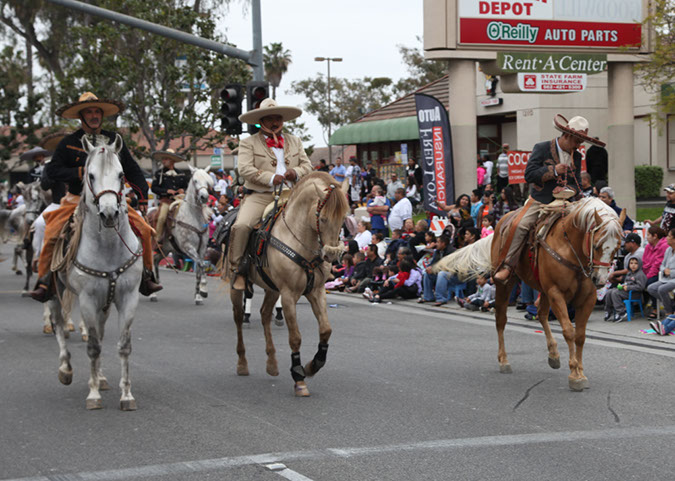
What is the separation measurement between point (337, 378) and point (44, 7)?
44.0m

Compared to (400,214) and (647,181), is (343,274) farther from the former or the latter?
(647,181)

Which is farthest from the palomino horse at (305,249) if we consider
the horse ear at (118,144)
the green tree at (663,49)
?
the green tree at (663,49)

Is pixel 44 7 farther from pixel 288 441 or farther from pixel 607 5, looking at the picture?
pixel 288 441

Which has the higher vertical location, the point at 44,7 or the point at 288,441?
the point at 44,7

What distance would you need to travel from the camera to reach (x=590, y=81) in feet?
110

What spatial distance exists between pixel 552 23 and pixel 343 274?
8183 millimetres

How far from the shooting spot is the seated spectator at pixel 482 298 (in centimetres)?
1581

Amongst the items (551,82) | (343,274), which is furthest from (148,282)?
(551,82)

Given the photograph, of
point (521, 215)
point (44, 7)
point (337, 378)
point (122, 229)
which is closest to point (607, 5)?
point (521, 215)

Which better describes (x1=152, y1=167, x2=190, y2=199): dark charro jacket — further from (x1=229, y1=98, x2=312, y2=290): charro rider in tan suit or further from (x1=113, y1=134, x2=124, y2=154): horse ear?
(x1=113, y1=134, x2=124, y2=154): horse ear

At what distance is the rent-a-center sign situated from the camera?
21.5 metres

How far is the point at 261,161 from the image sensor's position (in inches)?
402

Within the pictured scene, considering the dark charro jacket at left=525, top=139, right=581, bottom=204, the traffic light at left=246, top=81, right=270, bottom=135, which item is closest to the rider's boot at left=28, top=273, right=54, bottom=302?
the dark charro jacket at left=525, top=139, right=581, bottom=204

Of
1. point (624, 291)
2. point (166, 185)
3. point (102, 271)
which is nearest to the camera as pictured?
point (102, 271)
